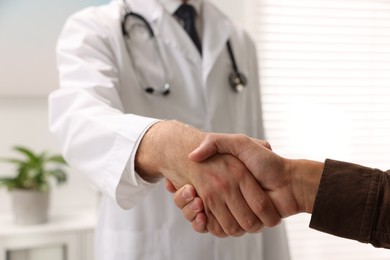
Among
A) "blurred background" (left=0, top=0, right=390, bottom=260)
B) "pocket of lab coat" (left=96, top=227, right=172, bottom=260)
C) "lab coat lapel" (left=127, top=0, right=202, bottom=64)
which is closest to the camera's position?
"pocket of lab coat" (left=96, top=227, right=172, bottom=260)

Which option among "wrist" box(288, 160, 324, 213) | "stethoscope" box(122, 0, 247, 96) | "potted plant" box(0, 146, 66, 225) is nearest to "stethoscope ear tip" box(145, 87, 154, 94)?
"stethoscope" box(122, 0, 247, 96)

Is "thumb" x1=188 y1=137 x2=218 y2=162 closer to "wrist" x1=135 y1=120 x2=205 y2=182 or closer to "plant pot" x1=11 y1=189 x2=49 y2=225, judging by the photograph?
"wrist" x1=135 y1=120 x2=205 y2=182

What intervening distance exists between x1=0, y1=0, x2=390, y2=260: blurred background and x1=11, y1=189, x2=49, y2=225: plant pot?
0.06 meters

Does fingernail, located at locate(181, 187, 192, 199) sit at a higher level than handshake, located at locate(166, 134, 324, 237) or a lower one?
lower

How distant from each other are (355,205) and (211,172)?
26cm

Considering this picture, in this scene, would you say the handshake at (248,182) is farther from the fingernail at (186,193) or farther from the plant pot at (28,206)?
the plant pot at (28,206)

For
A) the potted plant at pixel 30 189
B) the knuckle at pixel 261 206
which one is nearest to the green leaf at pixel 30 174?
the potted plant at pixel 30 189

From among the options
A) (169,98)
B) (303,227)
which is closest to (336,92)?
(303,227)

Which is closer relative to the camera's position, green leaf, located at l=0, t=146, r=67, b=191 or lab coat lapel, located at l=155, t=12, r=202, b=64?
lab coat lapel, located at l=155, t=12, r=202, b=64

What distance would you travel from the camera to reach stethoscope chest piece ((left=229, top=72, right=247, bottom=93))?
1172mm

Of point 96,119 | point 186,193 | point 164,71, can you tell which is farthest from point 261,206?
point 164,71

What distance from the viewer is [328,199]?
70 cm

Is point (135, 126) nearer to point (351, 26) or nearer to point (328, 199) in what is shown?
point (328, 199)

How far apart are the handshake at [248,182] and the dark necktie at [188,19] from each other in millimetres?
537
